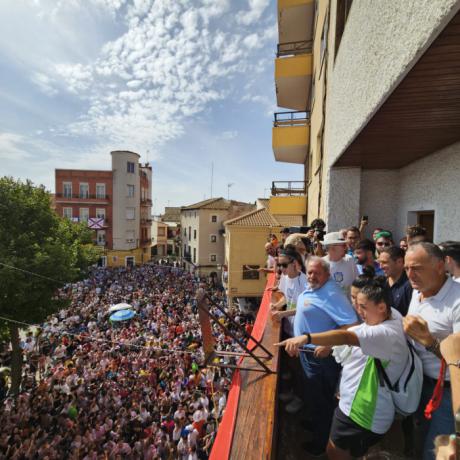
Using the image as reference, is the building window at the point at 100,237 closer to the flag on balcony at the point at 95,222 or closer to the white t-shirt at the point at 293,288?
the flag on balcony at the point at 95,222

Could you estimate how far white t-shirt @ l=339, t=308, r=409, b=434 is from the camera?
180 centimetres

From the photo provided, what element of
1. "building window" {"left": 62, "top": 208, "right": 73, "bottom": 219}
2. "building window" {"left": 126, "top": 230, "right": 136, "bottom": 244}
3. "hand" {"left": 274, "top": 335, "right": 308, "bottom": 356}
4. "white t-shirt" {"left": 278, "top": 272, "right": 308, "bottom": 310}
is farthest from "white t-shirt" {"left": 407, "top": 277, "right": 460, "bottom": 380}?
"building window" {"left": 62, "top": 208, "right": 73, "bottom": 219}

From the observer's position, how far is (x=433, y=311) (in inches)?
75.5

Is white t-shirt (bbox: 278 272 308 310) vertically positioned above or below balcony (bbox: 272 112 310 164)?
below

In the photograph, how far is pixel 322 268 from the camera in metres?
2.59

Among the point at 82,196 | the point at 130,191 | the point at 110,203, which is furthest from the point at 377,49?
the point at 82,196

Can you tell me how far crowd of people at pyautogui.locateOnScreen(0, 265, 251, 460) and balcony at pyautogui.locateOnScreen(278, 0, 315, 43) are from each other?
1128cm

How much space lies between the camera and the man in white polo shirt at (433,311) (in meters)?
1.83

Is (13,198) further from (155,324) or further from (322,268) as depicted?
(322,268)

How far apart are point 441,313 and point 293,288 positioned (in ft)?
6.18

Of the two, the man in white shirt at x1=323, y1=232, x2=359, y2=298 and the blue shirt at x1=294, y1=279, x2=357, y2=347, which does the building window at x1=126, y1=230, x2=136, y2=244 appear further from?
the blue shirt at x1=294, y1=279, x2=357, y2=347

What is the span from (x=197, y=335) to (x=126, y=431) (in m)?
5.81

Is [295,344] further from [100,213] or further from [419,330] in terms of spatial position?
[100,213]

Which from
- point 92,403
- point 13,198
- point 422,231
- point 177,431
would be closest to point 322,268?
point 422,231
